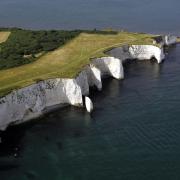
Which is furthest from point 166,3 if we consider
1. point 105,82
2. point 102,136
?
point 102,136

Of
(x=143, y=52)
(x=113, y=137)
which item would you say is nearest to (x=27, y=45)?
(x=143, y=52)

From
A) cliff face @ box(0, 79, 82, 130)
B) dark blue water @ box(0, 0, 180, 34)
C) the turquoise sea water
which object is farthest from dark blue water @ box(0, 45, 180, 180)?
dark blue water @ box(0, 0, 180, 34)

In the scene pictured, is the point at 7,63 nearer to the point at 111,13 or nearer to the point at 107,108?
the point at 107,108

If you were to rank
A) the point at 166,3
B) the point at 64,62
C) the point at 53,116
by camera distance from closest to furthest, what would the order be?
the point at 53,116 → the point at 64,62 → the point at 166,3

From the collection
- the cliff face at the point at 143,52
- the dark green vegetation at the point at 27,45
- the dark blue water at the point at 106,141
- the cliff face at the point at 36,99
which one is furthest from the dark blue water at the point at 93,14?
the cliff face at the point at 36,99

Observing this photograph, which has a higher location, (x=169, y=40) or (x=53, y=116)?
(x=169, y=40)

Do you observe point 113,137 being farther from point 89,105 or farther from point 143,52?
point 143,52
